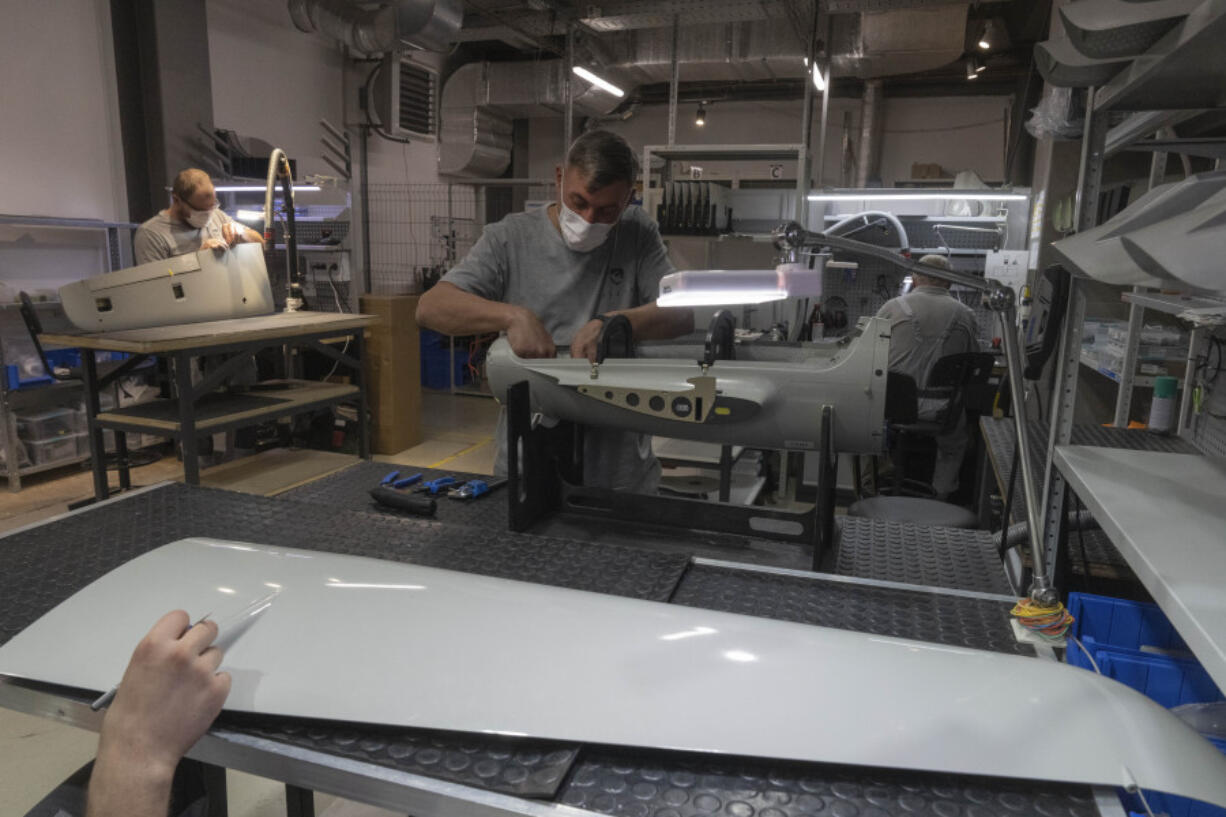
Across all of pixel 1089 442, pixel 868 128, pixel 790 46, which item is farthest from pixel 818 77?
pixel 1089 442

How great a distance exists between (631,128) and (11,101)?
6184 mm

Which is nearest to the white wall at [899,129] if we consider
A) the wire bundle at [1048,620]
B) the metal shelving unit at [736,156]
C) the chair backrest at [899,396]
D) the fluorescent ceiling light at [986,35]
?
the fluorescent ceiling light at [986,35]

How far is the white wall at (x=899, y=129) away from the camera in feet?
26.2

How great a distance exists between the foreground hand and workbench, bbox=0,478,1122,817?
0.05 meters

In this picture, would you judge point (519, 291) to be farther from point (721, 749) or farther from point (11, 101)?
point (11, 101)

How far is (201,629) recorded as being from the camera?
2.64ft

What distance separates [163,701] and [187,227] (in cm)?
417

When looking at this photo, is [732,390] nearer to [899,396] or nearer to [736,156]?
[899,396]

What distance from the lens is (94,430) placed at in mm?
3414

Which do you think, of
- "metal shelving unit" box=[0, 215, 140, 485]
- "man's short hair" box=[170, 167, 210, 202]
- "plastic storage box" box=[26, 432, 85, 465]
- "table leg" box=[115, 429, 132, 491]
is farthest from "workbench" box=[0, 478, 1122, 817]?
"plastic storage box" box=[26, 432, 85, 465]

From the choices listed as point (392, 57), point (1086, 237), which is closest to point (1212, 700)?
point (1086, 237)

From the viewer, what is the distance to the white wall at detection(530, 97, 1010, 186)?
7977mm

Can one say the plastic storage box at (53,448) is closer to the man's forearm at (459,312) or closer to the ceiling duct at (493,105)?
the man's forearm at (459,312)

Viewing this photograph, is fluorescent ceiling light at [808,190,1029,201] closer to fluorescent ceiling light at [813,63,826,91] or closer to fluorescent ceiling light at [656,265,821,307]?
fluorescent ceiling light at [813,63,826,91]
